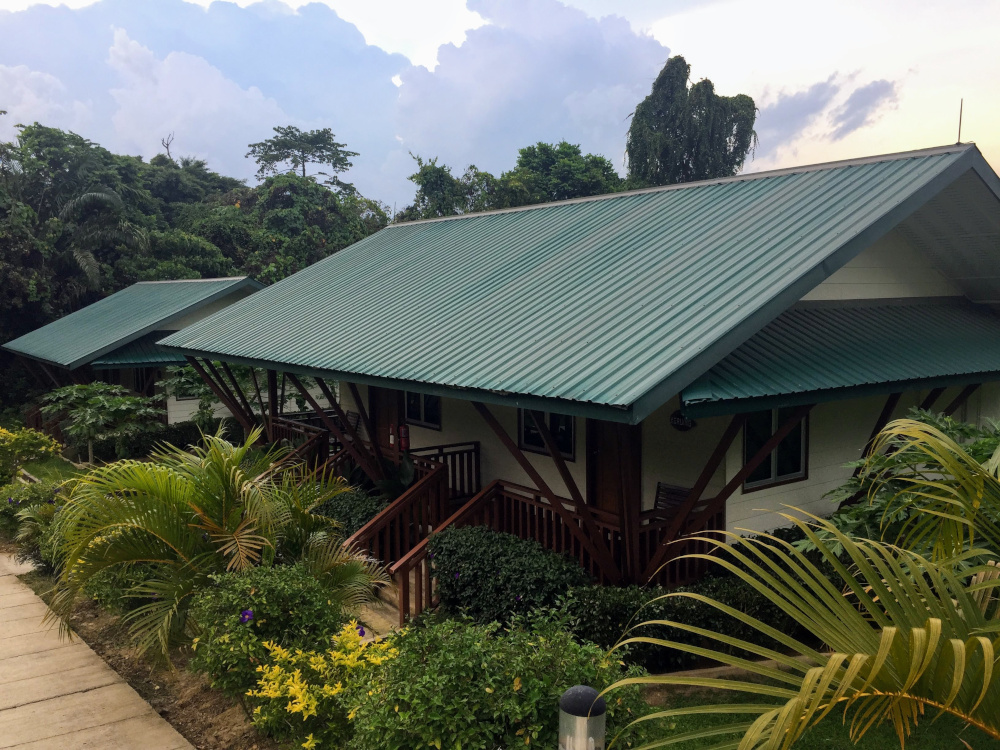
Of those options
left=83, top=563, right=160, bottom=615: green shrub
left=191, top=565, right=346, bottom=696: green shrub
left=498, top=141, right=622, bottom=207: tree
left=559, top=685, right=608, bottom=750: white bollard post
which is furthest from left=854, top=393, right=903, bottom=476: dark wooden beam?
left=498, top=141, right=622, bottom=207: tree

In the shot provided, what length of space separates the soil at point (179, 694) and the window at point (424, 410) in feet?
18.3

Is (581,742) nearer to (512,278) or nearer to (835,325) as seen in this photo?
(835,325)

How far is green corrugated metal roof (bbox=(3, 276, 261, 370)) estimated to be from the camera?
67.6ft

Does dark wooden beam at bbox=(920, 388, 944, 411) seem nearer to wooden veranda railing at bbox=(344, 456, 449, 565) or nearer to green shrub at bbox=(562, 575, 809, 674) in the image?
green shrub at bbox=(562, 575, 809, 674)

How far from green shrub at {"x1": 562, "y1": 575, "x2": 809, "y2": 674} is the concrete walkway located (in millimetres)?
3436

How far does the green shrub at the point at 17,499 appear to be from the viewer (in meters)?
11.9

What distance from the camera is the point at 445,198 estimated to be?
4569 centimetres

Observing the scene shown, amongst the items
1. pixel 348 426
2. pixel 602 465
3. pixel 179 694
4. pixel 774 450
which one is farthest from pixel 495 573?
pixel 348 426

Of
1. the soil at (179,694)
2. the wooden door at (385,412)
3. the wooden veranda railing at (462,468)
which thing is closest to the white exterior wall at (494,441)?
the wooden veranda railing at (462,468)

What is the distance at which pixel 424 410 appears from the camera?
13531 millimetres

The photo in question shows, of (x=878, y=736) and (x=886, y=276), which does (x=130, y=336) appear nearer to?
(x=886, y=276)

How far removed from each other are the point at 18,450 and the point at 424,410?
32.6 ft

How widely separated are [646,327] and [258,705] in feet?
15.4

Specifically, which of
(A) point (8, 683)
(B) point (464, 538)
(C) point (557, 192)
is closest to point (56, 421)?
(A) point (8, 683)
